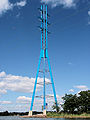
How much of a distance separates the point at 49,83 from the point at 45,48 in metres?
8.62

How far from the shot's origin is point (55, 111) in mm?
52312

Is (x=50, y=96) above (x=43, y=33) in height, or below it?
below

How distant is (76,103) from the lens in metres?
53.3

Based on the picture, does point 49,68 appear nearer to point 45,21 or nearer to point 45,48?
point 45,48

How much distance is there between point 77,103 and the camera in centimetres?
5328

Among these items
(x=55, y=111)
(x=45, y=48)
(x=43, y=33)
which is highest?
(x=43, y=33)

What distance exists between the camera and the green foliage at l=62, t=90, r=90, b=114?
52.6 meters

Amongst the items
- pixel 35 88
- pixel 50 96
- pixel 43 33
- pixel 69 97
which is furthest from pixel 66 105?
pixel 43 33

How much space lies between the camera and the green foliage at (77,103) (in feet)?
172

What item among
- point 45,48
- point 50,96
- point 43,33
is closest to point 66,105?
point 50,96

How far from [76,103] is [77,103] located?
9.4 inches

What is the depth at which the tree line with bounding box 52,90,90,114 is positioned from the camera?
172ft

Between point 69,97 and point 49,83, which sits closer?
point 49,83

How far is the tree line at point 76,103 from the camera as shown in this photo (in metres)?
52.4
